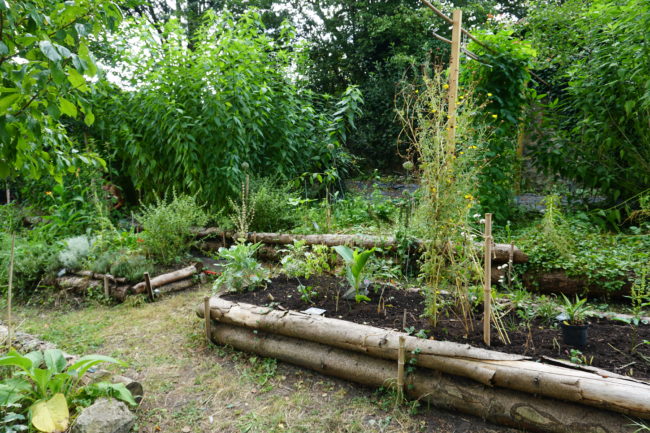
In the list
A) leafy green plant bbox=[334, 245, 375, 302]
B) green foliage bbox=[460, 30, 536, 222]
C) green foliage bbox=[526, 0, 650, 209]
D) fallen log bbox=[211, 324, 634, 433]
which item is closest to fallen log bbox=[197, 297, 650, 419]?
fallen log bbox=[211, 324, 634, 433]

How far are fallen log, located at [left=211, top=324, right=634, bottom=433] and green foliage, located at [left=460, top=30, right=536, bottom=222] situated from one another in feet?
10.3

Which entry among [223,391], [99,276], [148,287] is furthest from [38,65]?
[99,276]

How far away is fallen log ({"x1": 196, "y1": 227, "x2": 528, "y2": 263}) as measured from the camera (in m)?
3.99

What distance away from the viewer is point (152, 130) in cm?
644

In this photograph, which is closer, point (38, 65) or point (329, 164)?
point (38, 65)

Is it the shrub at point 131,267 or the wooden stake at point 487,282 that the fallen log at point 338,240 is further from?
the wooden stake at point 487,282

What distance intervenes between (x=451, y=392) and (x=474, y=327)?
54 cm

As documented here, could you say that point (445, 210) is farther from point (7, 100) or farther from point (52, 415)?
point (52, 415)

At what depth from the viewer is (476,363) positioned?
2.20 m

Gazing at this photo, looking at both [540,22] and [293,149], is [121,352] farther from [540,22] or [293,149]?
[540,22]

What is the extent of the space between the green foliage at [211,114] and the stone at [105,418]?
3.81m

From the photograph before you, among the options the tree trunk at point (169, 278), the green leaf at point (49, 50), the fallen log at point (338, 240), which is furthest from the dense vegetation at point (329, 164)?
the green leaf at point (49, 50)

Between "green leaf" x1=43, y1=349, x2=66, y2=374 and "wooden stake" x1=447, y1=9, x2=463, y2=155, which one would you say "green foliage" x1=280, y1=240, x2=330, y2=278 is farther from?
"green leaf" x1=43, y1=349, x2=66, y2=374

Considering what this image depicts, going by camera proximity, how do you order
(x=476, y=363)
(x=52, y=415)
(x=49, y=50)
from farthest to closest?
(x=476, y=363)
(x=52, y=415)
(x=49, y=50)
